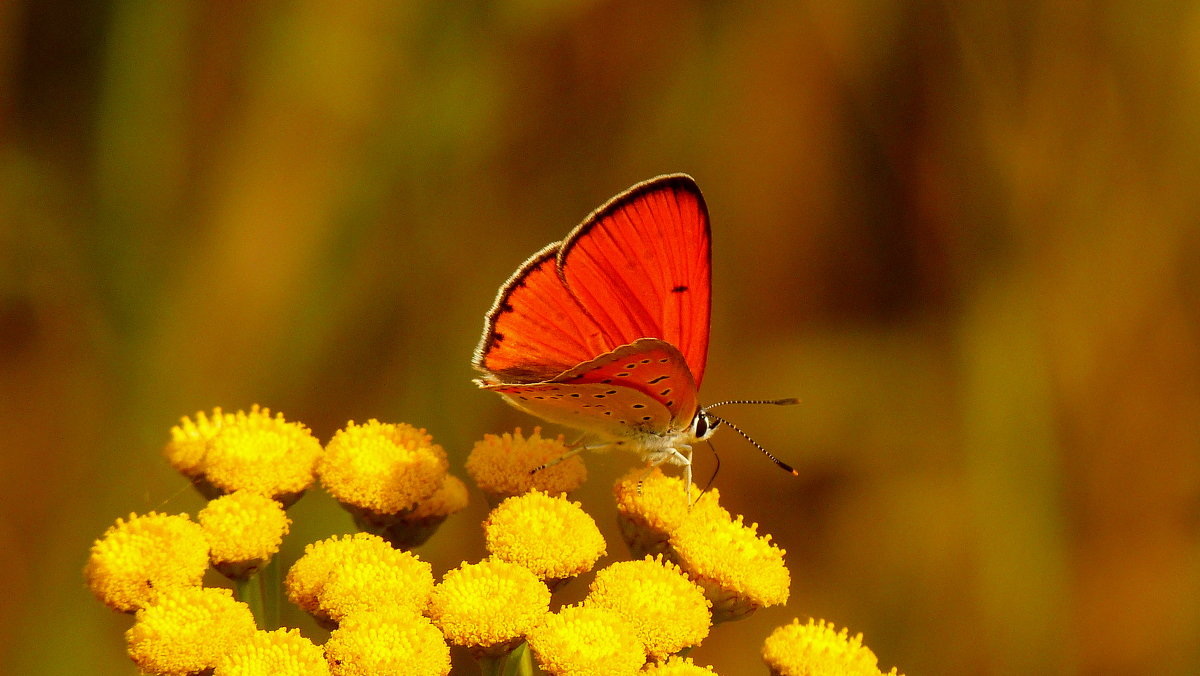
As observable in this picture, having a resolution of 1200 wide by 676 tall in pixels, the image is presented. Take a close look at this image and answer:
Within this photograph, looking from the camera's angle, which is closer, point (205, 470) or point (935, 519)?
point (205, 470)

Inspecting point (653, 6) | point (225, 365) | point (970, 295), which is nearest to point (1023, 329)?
point (970, 295)

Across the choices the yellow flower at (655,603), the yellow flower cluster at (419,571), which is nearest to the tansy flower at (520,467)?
the yellow flower cluster at (419,571)

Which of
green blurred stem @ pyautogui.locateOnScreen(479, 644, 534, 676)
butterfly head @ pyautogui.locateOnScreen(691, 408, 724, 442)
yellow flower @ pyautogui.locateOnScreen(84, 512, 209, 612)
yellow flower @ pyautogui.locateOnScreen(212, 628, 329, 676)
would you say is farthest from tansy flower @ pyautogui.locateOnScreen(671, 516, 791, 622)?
yellow flower @ pyautogui.locateOnScreen(84, 512, 209, 612)

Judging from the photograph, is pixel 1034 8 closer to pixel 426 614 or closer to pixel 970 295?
pixel 970 295

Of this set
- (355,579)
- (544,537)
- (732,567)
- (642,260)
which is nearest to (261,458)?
(355,579)

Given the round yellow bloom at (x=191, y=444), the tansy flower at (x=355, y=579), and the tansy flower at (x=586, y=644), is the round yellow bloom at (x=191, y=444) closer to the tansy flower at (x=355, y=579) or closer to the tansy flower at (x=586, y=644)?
the tansy flower at (x=355, y=579)
